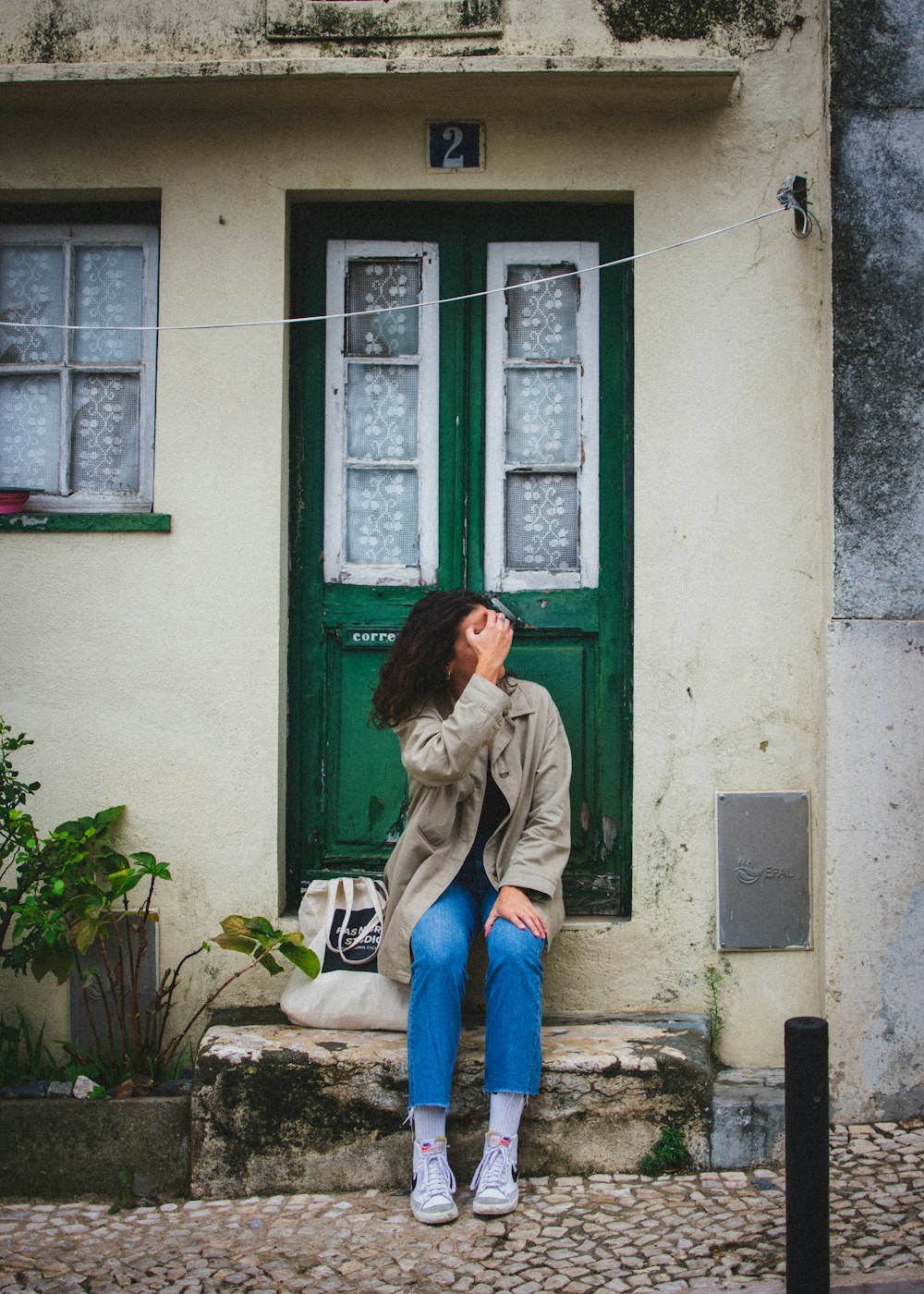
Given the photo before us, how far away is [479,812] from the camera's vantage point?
3596mm

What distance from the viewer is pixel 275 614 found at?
3.95 meters

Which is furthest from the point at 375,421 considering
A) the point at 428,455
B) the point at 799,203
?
the point at 799,203

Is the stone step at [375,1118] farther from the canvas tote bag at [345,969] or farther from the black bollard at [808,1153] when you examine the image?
the black bollard at [808,1153]

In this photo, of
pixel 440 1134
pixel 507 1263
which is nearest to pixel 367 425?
pixel 440 1134

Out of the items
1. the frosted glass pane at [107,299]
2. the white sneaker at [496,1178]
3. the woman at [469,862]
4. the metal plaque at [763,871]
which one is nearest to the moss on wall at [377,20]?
the frosted glass pane at [107,299]

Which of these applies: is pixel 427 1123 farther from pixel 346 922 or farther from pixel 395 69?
pixel 395 69

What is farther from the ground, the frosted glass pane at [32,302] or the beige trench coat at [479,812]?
the frosted glass pane at [32,302]

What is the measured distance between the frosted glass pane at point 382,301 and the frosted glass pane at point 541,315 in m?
0.35

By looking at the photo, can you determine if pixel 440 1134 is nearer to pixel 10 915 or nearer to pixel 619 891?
pixel 619 891

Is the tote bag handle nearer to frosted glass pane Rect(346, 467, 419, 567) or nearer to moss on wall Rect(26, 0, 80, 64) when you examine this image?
frosted glass pane Rect(346, 467, 419, 567)

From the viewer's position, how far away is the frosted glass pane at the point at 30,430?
4211 mm

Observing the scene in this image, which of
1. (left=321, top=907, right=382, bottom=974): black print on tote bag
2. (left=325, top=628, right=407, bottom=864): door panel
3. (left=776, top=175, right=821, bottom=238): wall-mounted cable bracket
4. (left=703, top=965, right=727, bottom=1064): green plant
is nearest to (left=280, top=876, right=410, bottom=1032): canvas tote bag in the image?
(left=321, top=907, right=382, bottom=974): black print on tote bag

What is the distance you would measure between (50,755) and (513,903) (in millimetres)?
1705

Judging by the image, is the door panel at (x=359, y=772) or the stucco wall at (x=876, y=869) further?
the door panel at (x=359, y=772)
